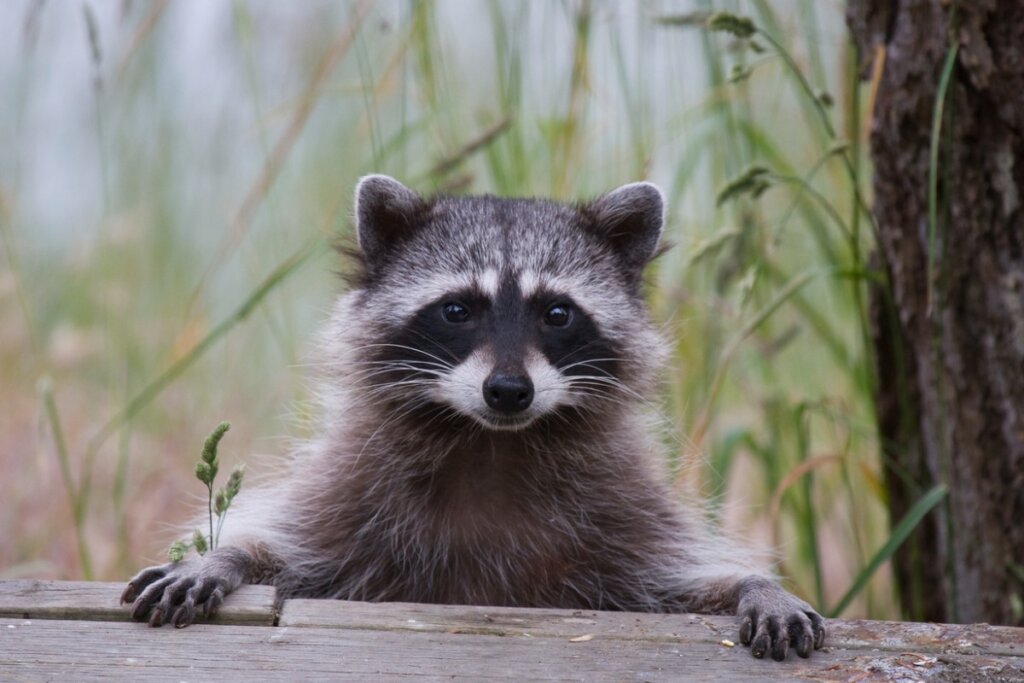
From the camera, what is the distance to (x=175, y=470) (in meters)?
5.23

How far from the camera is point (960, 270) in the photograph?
3.25 meters

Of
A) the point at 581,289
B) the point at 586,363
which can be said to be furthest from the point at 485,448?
the point at 581,289

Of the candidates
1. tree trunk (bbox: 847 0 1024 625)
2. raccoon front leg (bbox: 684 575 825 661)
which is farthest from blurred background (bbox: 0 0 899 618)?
raccoon front leg (bbox: 684 575 825 661)

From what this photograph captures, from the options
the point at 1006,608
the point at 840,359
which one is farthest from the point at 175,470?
the point at 1006,608

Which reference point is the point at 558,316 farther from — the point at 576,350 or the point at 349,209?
the point at 349,209

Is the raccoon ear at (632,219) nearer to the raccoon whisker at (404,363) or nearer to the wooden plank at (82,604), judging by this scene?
the raccoon whisker at (404,363)

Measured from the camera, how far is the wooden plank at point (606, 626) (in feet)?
7.97

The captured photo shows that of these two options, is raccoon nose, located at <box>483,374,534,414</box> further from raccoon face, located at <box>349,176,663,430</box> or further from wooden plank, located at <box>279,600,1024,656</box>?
wooden plank, located at <box>279,600,1024,656</box>

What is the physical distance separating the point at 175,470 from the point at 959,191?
349cm

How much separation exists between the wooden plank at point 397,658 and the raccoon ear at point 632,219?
4.62 feet

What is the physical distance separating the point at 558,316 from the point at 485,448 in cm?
40

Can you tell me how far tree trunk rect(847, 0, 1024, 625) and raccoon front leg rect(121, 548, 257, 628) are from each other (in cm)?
186

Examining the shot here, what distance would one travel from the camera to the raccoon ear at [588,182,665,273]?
347 centimetres

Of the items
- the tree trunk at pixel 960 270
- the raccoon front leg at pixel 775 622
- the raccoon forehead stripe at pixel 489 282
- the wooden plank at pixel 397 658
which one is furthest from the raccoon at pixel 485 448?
the tree trunk at pixel 960 270
